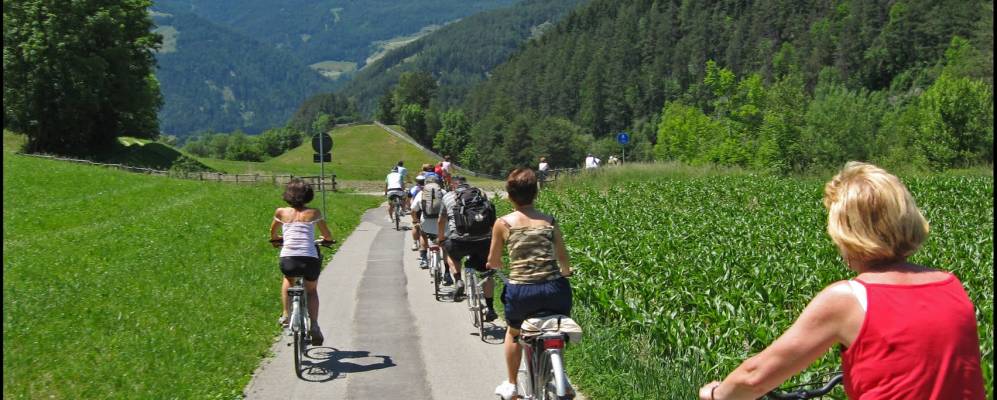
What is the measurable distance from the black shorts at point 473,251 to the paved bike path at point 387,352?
0.87 m

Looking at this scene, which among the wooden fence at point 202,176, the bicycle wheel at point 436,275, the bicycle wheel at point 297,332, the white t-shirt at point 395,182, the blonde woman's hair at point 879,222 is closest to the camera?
the blonde woman's hair at point 879,222

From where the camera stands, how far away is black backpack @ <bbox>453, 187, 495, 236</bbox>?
980cm

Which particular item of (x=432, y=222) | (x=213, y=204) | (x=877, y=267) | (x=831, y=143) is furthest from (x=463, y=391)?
(x=831, y=143)

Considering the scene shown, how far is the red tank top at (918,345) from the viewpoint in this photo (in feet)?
8.15

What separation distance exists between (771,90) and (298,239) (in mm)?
49370

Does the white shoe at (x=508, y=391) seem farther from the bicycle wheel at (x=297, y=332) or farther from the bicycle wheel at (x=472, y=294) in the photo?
the bicycle wheel at (x=472, y=294)

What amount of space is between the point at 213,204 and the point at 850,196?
27.9m

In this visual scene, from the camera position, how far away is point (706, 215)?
19375mm

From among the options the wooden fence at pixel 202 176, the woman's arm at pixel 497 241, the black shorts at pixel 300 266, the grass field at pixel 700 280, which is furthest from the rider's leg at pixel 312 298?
the wooden fence at pixel 202 176

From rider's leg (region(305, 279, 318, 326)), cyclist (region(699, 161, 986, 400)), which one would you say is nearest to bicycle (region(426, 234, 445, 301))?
rider's leg (region(305, 279, 318, 326))

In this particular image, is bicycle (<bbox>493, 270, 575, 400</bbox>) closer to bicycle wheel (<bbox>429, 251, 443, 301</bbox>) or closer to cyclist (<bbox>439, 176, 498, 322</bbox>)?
cyclist (<bbox>439, 176, 498, 322</bbox>)

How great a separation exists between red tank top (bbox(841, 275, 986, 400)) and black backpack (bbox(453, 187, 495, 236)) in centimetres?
737

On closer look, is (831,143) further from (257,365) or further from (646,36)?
(646,36)

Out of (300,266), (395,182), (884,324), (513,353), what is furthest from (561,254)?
(395,182)
